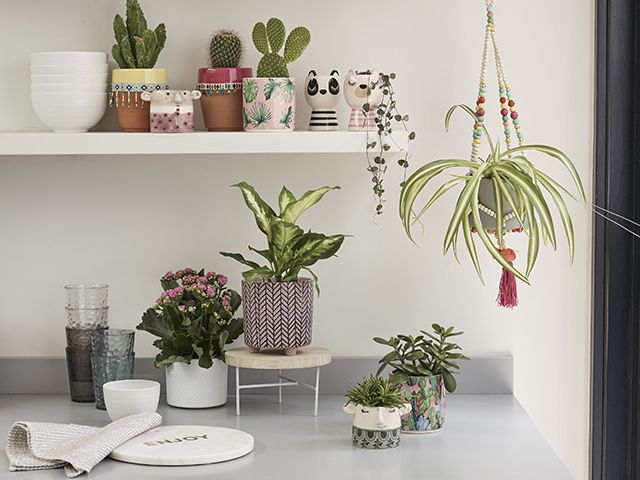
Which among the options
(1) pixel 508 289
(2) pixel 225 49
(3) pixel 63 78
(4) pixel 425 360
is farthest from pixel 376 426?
(3) pixel 63 78

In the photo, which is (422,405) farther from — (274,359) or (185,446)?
(185,446)

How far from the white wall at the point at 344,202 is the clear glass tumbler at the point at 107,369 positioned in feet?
0.60

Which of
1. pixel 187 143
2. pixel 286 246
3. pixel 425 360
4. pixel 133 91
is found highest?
pixel 133 91

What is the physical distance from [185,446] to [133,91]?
71cm

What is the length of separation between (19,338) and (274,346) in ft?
1.99

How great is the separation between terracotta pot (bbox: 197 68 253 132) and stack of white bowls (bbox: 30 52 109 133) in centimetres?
21

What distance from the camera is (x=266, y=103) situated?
1963 millimetres

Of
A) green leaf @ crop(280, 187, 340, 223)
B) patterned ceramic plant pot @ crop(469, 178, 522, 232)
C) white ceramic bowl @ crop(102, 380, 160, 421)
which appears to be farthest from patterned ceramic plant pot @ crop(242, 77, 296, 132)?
white ceramic bowl @ crop(102, 380, 160, 421)

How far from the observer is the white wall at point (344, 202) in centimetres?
211

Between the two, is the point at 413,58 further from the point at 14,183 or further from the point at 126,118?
the point at 14,183

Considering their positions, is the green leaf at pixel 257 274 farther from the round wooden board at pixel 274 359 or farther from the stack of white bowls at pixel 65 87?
the stack of white bowls at pixel 65 87

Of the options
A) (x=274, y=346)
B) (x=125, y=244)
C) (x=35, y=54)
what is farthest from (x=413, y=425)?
(x=35, y=54)

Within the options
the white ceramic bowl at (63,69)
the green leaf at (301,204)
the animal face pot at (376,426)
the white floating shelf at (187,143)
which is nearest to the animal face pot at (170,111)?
the white floating shelf at (187,143)

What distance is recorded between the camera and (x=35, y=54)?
6.58 feet
